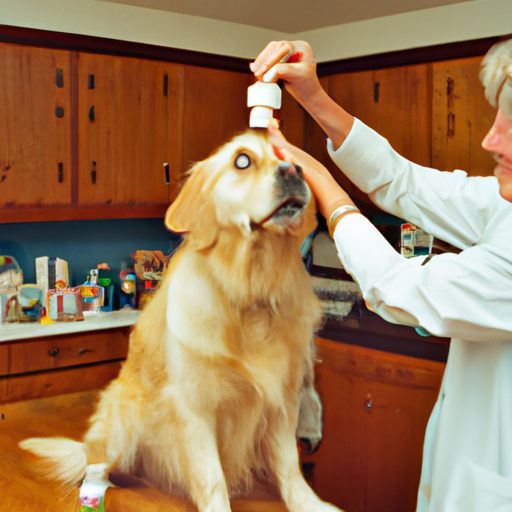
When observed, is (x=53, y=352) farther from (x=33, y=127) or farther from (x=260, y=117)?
(x=33, y=127)

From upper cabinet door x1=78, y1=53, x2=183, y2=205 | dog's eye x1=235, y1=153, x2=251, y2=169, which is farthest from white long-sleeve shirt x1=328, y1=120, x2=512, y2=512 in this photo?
upper cabinet door x1=78, y1=53, x2=183, y2=205

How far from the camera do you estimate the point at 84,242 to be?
2.06 meters

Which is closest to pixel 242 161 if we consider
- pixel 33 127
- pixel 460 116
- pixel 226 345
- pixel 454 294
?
pixel 226 345

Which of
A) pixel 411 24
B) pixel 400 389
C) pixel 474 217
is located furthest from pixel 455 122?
pixel 400 389

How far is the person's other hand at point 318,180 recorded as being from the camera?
1166mm

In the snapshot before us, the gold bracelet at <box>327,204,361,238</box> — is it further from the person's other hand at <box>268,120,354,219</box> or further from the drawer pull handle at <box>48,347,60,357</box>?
the drawer pull handle at <box>48,347,60,357</box>

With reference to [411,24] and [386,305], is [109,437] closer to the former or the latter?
[386,305]

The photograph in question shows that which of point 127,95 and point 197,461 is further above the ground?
point 127,95

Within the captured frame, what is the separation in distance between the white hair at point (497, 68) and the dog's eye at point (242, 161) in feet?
1.55

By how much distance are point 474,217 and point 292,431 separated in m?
0.64

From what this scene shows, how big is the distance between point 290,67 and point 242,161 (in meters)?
0.23

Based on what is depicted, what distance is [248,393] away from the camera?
126cm

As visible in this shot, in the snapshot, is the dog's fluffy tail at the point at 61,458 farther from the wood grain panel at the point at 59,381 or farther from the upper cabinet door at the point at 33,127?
the upper cabinet door at the point at 33,127

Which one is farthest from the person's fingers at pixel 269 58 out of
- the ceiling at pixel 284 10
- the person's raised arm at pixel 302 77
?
the ceiling at pixel 284 10
